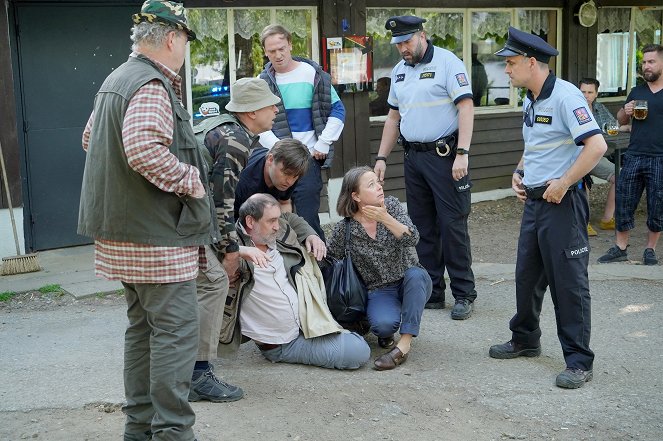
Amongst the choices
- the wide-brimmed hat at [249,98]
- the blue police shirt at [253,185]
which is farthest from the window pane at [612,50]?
the wide-brimmed hat at [249,98]

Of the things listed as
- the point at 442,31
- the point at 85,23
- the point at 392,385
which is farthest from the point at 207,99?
the point at 392,385

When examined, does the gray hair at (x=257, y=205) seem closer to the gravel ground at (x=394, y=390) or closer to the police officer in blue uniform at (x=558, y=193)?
the gravel ground at (x=394, y=390)

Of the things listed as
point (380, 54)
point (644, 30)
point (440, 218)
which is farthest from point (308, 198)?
point (644, 30)

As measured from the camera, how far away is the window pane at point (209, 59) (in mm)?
9320

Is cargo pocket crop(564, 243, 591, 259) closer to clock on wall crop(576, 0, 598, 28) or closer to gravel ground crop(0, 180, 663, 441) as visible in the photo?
gravel ground crop(0, 180, 663, 441)

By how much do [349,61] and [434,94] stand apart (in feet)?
13.2

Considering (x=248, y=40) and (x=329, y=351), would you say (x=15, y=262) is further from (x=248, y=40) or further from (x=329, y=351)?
(x=329, y=351)

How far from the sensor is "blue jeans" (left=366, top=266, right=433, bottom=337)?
208 inches

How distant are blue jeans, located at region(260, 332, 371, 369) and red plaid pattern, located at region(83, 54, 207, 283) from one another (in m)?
1.52

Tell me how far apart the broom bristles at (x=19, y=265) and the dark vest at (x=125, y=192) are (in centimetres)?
438

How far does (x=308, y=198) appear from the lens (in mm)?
6430

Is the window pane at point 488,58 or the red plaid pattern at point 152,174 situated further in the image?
the window pane at point 488,58

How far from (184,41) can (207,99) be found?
5659mm

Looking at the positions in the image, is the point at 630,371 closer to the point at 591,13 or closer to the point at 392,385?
the point at 392,385
